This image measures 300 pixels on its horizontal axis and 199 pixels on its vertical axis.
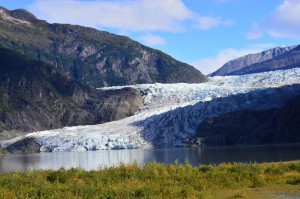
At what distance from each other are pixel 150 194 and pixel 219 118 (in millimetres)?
123315

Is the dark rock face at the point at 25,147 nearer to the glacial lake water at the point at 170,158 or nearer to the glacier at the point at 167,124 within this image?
the glacier at the point at 167,124

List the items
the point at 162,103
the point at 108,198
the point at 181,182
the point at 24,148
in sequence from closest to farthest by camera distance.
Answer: the point at 108,198 < the point at 181,182 < the point at 24,148 < the point at 162,103

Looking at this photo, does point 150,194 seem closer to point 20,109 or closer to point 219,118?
point 219,118

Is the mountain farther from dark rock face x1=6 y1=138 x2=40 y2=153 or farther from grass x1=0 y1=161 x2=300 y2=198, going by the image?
grass x1=0 y1=161 x2=300 y2=198

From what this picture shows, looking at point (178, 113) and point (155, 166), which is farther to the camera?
point (178, 113)

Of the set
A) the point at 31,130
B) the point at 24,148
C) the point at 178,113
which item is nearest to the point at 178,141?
the point at 178,113

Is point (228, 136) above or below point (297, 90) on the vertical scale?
below

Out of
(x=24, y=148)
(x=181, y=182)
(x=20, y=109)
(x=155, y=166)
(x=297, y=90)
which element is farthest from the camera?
(x=20, y=109)

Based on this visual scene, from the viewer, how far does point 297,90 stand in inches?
5335

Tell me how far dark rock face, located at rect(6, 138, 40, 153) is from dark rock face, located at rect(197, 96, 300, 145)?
152ft

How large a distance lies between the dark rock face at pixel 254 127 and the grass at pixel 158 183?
347ft

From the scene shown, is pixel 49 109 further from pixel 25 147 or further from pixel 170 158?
pixel 170 158

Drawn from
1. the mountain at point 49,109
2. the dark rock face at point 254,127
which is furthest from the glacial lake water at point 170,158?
the mountain at point 49,109

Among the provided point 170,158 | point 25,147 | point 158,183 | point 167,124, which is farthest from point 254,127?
point 158,183
